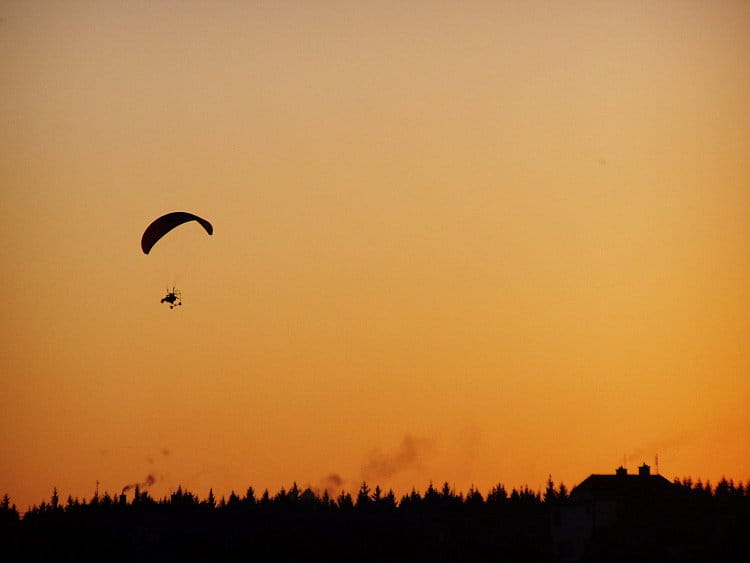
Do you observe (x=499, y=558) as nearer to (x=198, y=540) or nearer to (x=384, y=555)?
(x=384, y=555)

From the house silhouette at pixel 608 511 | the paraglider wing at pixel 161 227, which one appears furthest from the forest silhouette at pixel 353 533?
the paraglider wing at pixel 161 227

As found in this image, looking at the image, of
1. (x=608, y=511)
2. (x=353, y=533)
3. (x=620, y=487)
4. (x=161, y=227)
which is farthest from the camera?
(x=353, y=533)

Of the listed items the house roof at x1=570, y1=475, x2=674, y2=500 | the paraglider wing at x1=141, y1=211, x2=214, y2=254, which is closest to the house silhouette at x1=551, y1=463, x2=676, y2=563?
the house roof at x1=570, y1=475, x2=674, y2=500

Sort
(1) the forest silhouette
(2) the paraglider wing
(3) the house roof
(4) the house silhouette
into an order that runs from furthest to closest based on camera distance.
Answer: (1) the forest silhouette, (3) the house roof, (4) the house silhouette, (2) the paraglider wing

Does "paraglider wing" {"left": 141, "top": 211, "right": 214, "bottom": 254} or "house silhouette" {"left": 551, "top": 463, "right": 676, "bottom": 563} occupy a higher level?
"paraglider wing" {"left": 141, "top": 211, "right": 214, "bottom": 254}

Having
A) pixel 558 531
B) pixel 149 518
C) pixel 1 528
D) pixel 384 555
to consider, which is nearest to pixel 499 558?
pixel 384 555

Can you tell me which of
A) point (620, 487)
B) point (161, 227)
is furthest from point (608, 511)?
point (161, 227)

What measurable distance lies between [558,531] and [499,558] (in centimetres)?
2772

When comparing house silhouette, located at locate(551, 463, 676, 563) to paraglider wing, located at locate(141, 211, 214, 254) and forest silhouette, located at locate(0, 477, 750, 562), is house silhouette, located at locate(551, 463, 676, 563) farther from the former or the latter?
paraglider wing, located at locate(141, 211, 214, 254)

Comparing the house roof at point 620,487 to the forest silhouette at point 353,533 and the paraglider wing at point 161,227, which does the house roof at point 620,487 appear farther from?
the paraglider wing at point 161,227

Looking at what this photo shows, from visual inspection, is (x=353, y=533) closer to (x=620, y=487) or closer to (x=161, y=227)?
(x=620, y=487)

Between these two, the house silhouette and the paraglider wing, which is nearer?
the paraglider wing

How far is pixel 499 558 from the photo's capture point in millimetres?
148000

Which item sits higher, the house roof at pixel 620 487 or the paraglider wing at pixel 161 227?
the paraglider wing at pixel 161 227
